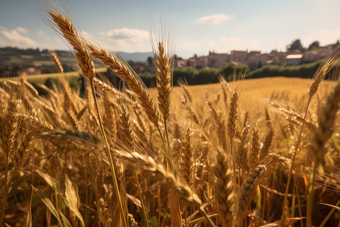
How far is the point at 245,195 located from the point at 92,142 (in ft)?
1.95

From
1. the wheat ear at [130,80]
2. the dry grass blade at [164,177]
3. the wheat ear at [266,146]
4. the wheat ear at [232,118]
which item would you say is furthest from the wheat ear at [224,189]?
the wheat ear at [266,146]

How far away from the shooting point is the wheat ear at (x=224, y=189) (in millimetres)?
523

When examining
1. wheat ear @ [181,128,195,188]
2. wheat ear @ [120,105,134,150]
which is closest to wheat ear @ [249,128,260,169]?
wheat ear @ [181,128,195,188]

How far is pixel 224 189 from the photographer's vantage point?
0.53 metres

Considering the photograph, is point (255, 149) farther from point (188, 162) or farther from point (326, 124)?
point (326, 124)

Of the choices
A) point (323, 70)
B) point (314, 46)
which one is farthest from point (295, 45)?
point (323, 70)

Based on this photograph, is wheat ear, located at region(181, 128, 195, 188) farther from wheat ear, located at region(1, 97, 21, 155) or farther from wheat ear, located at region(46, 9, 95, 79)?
wheat ear, located at region(1, 97, 21, 155)

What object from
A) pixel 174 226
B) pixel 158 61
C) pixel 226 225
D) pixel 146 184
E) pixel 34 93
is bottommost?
pixel 146 184

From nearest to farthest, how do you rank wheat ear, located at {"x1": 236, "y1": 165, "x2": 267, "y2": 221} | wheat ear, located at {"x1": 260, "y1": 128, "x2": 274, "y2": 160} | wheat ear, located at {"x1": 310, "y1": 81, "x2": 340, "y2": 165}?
wheat ear, located at {"x1": 310, "y1": 81, "x2": 340, "y2": 165} → wheat ear, located at {"x1": 236, "y1": 165, "x2": 267, "y2": 221} → wheat ear, located at {"x1": 260, "y1": 128, "x2": 274, "y2": 160}

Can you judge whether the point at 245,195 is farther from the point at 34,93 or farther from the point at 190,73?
the point at 190,73

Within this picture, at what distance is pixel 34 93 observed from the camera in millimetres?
1953

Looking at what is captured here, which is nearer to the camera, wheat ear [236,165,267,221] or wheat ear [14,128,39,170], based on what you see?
wheat ear [236,165,267,221]

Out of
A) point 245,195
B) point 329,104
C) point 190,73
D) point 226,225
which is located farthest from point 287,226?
point 190,73

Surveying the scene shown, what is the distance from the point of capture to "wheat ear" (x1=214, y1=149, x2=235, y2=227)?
1.72 ft
